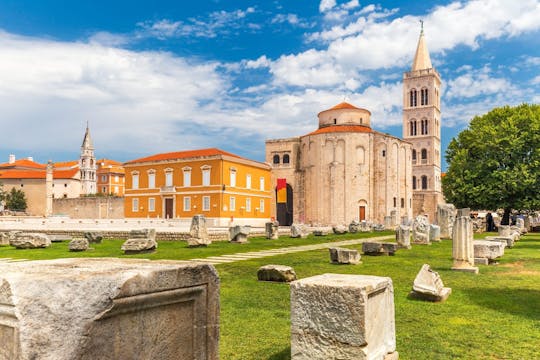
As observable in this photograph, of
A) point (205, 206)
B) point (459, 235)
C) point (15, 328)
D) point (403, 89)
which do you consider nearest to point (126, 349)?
point (15, 328)

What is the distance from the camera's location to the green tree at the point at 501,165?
29391 millimetres

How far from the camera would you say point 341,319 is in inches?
157

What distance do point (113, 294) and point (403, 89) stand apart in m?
77.0

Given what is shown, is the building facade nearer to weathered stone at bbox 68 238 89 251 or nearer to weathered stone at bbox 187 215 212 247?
weathered stone at bbox 187 215 212 247

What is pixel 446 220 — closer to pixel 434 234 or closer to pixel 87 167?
pixel 434 234

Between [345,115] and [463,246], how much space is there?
43014 mm

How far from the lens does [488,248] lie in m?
12.2

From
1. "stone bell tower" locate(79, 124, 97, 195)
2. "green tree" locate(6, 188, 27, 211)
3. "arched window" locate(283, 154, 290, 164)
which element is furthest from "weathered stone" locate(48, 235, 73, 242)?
"stone bell tower" locate(79, 124, 97, 195)

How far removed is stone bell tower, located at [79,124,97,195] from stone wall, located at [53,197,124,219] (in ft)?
64.4

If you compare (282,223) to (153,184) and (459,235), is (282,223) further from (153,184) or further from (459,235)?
(459,235)

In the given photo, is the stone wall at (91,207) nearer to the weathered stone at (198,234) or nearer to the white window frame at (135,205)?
the white window frame at (135,205)

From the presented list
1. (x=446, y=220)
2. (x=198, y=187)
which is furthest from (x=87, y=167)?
(x=446, y=220)

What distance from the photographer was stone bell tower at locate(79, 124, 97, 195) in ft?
268

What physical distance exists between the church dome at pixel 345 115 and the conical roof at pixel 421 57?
24836 mm
